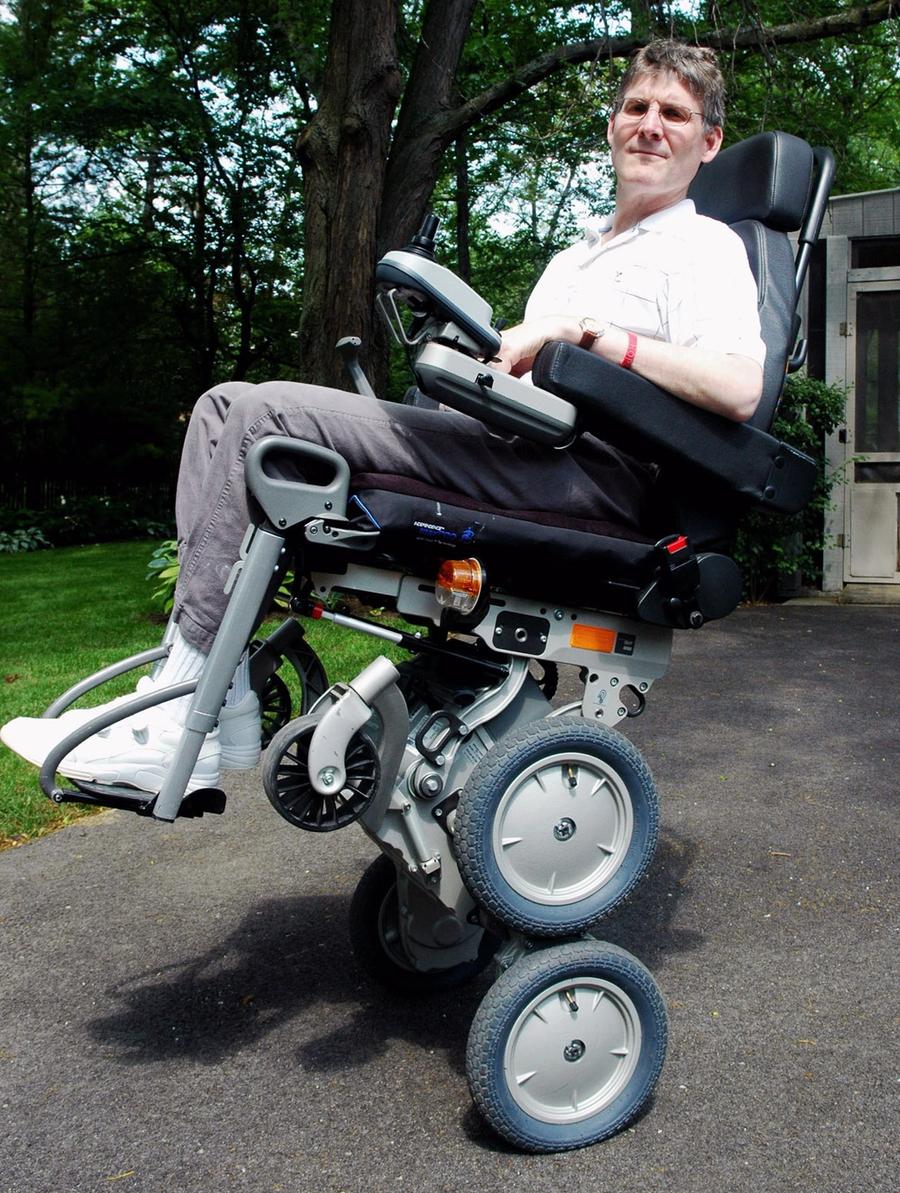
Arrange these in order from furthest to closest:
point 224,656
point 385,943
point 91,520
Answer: point 91,520
point 385,943
point 224,656

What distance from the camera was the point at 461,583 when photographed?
2.45 m

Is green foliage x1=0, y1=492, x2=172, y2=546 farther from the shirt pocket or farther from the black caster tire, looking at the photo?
the shirt pocket

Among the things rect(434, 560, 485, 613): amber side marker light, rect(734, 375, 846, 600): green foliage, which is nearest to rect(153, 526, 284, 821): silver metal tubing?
rect(434, 560, 485, 613): amber side marker light

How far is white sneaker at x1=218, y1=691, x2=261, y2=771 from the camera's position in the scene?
252 cm

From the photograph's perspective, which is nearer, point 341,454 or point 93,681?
point 341,454

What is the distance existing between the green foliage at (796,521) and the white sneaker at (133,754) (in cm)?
816

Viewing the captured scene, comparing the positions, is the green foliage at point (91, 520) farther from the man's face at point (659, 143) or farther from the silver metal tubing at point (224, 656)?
the silver metal tubing at point (224, 656)

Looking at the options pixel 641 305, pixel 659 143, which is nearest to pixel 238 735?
pixel 641 305

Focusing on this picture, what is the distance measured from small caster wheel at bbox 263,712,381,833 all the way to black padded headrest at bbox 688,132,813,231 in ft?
5.85

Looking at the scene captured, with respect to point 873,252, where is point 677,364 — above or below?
below

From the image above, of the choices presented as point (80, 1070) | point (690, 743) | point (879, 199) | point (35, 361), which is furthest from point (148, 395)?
point (80, 1070)

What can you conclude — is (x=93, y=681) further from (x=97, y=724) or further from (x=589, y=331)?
(x=589, y=331)

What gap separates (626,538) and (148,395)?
21.6 meters

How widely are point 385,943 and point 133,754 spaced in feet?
3.75
